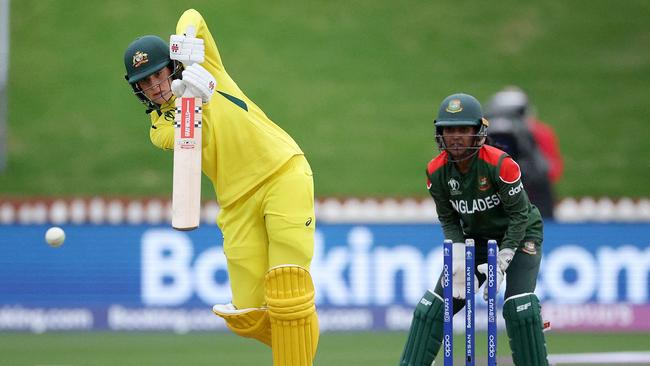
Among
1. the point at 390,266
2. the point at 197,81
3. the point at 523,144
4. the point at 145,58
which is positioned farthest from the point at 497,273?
the point at 523,144

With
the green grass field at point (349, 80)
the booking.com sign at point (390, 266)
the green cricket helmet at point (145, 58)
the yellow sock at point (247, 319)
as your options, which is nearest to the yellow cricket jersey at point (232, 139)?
the green cricket helmet at point (145, 58)

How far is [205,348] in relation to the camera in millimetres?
9227

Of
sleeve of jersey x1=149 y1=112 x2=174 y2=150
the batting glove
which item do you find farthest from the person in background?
the batting glove

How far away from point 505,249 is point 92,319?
5442 millimetres

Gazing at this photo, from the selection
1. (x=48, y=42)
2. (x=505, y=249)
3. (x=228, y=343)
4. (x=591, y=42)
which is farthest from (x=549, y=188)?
(x=48, y=42)

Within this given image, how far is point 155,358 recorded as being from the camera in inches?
340

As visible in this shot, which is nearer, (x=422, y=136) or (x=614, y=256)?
(x=614, y=256)

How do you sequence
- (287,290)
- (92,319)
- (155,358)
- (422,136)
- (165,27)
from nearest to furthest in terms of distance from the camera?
(287,290), (155,358), (92,319), (422,136), (165,27)

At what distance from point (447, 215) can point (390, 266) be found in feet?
13.7

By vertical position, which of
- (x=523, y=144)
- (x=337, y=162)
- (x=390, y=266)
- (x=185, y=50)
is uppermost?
(x=337, y=162)

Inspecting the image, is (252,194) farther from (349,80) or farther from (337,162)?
(349,80)

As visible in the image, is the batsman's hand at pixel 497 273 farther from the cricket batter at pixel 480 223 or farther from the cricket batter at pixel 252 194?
the cricket batter at pixel 252 194

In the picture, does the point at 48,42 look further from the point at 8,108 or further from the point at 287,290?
the point at 287,290

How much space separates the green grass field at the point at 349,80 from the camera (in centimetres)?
1670
